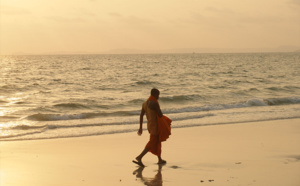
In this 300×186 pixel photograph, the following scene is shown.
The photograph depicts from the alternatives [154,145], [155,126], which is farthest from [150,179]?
[155,126]

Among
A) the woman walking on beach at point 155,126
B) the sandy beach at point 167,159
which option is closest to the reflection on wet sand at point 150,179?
the sandy beach at point 167,159

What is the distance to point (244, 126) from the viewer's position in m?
14.8

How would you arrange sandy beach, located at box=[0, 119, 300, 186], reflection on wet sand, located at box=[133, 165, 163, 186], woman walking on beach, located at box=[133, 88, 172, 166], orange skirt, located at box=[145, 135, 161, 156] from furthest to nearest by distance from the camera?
orange skirt, located at box=[145, 135, 161, 156]
woman walking on beach, located at box=[133, 88, 172, 166]
sandy beach, located at box=[0, 119, 300, 186]
reflection on wet sand, located at box=[133, 165, 163, 186]

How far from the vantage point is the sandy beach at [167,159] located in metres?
8.00

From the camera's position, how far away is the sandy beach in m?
8.00

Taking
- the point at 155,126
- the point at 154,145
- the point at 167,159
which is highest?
the point at 155,126

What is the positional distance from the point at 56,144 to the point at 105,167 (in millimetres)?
3188

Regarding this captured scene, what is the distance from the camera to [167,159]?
9758 mm

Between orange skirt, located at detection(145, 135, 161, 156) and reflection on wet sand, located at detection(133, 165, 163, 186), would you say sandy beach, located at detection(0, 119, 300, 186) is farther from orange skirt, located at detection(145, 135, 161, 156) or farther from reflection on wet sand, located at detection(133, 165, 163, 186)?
orange skirt, located at detection(145, 135, 161, 156)

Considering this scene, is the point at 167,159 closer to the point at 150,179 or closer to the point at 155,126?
the point at 155,126

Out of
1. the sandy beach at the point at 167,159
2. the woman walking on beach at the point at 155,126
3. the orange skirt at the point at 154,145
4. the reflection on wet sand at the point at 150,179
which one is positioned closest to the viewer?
the reflection on wet sand at the point at 150,179

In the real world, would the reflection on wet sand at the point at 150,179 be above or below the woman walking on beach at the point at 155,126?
below

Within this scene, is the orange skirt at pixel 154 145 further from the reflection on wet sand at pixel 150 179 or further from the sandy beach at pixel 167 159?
the reflection on wet sand at pixel 150 179

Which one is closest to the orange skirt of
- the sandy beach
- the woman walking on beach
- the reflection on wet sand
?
the woman walking on beach
